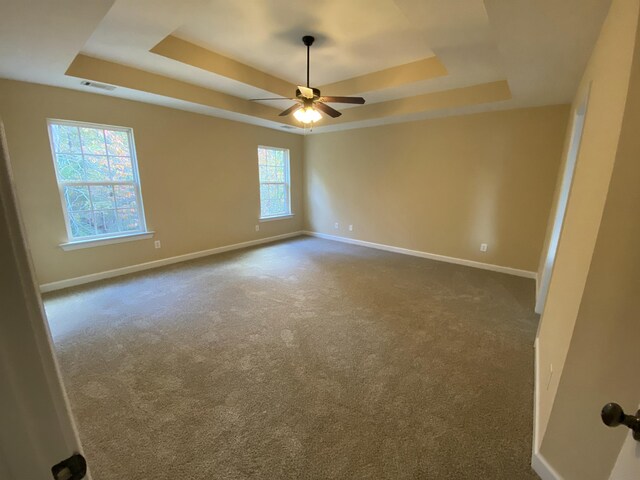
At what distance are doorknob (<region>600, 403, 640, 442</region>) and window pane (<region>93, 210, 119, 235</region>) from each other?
4.80 m

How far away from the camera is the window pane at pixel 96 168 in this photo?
3549 mm

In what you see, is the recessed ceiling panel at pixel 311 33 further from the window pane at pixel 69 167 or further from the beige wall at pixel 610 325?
the window pane at pixel 69 167

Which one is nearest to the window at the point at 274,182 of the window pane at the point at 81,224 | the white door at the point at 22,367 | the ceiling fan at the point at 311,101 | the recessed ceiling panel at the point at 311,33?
the recessed ceiling panel at the point at 311,33

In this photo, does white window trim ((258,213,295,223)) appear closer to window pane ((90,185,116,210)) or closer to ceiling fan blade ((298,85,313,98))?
window pane ((90,185,116,210))

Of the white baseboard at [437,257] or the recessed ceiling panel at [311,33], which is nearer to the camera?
the recessed ceiling panel at [311,33]

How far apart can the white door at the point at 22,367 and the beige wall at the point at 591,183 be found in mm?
1720

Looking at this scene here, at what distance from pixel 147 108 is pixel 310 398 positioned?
4.20 m

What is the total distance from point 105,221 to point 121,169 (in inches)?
28.9

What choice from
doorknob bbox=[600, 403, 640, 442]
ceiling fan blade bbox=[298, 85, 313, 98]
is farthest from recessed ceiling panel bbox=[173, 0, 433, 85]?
doorknob bbox=[600, 403, 640, 442]

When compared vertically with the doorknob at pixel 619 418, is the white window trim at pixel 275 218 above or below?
below

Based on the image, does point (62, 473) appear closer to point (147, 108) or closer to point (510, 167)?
point (147, 108)

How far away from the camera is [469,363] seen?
2.17 m

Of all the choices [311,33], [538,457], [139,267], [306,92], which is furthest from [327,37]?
[139,267]

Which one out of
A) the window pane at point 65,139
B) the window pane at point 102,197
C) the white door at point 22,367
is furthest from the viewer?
the window pane at point 102,197
